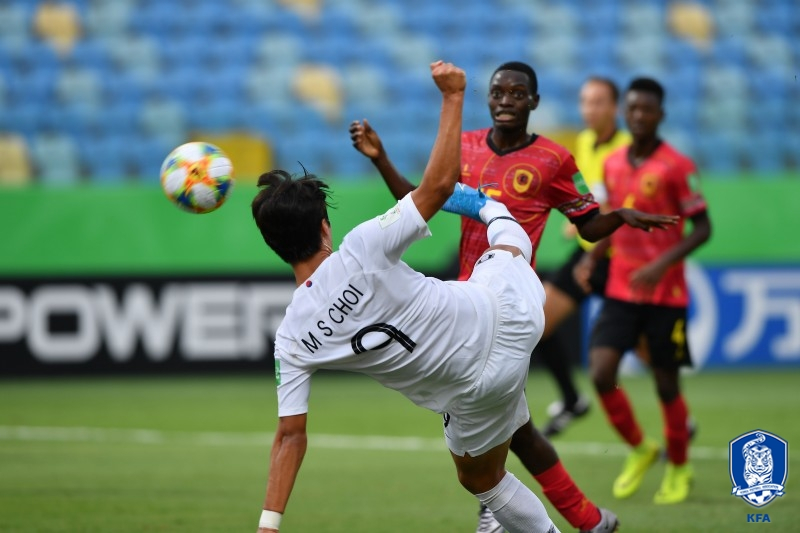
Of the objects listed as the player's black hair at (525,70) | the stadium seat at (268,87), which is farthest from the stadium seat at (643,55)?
the player's black hair at (525,70)

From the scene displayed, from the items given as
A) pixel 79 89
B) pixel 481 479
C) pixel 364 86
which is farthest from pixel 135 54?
pixel 481 479

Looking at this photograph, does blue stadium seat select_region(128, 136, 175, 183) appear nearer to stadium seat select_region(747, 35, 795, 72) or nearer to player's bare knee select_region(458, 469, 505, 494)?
stadium seat select_region(747, 35, 795, 72)

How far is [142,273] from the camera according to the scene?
13.0 meters

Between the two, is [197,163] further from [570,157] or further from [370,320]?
[570,157]

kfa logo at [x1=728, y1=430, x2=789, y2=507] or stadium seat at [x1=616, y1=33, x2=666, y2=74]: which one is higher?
stadium seat at [x1=616, y1=33, x2=666, y2=74]

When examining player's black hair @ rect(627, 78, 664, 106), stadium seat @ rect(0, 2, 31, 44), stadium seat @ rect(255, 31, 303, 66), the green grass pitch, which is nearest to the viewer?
the green grass pitch

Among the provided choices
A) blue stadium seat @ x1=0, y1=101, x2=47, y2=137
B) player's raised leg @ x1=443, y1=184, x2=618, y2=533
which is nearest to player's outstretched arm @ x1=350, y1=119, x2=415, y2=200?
player's raised leg @ x1=443, y1=184, x2=618, y2=533

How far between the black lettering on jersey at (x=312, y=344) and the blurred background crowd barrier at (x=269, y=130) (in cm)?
865

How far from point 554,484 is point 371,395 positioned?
6.81 meters

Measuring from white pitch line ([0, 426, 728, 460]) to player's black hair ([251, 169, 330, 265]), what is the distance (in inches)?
192

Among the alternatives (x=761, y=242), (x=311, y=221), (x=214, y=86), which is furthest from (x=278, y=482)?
(x=214, y=86)

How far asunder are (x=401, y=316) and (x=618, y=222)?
1.64 metres

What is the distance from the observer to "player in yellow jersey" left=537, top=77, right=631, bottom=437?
9172mm

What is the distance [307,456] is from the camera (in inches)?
354
